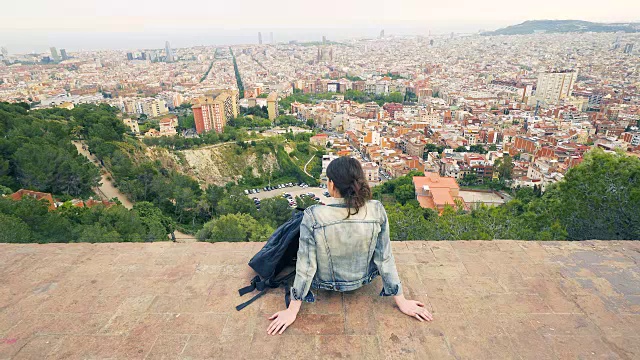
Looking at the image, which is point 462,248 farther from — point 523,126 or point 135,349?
point 523,126

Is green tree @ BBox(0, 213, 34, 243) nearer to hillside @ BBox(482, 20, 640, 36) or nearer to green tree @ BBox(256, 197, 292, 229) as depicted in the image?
green tree @ BBox(256, 197, 292, 229)

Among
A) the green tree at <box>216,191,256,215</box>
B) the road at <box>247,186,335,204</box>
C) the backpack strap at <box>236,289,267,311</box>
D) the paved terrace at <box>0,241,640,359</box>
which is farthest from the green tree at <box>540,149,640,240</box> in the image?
the road at <box>247,186,335,204</box>

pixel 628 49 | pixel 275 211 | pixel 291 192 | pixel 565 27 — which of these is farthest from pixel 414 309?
pixel 565 27

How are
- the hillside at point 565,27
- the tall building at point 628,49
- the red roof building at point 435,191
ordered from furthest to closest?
1. the hillside at point 565,27
2. the tall building at point 628,49
3. the red roof building at point 435,191

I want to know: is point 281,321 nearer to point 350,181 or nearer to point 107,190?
point 350,181

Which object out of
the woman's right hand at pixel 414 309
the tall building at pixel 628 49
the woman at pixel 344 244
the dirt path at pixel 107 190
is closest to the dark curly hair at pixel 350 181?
the woman at pixel 344 244

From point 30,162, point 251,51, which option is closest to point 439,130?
point 30,162

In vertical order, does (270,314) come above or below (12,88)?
above

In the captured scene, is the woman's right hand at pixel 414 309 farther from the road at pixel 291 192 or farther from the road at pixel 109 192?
the road at pixel 291 192
